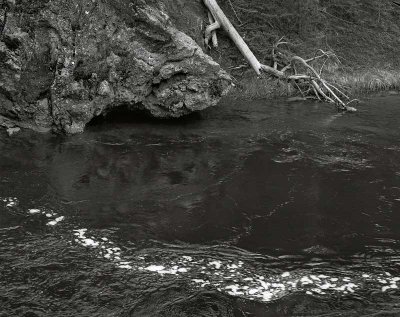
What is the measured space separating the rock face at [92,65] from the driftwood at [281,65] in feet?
13.2

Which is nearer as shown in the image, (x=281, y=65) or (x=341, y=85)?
(x=341, y=85)

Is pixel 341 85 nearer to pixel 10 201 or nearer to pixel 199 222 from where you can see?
pixel 199 222

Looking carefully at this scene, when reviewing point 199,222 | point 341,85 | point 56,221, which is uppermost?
point 341,85

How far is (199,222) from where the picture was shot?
7.73 m

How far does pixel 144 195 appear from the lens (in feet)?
28.6

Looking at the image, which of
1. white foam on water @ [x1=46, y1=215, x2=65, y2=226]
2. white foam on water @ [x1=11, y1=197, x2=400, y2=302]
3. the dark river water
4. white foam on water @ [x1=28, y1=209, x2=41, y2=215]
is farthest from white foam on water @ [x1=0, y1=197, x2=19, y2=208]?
white foam on water @ [x1=11, y1=197, x2=400, y2=302]

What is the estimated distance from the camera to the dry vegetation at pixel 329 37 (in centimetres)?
1806

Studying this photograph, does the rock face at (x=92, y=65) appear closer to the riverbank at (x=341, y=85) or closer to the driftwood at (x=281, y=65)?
the riverbank at (x=341, y=85)

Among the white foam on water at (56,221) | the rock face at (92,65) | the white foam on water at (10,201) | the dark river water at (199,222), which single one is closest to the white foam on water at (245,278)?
the dark river water at (199,222)

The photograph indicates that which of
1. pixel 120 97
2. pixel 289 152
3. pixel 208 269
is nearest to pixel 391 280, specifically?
pixel 208 269

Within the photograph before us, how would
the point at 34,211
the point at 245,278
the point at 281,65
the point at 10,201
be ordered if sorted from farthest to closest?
the point at 281,65, the point at 10,201, the point at 34,211, the point at 245,278

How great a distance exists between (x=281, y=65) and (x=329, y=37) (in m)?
4.26

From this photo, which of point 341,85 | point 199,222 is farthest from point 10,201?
point 341,85

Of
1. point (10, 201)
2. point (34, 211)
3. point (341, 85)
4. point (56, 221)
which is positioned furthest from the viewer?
point (341, 85)
